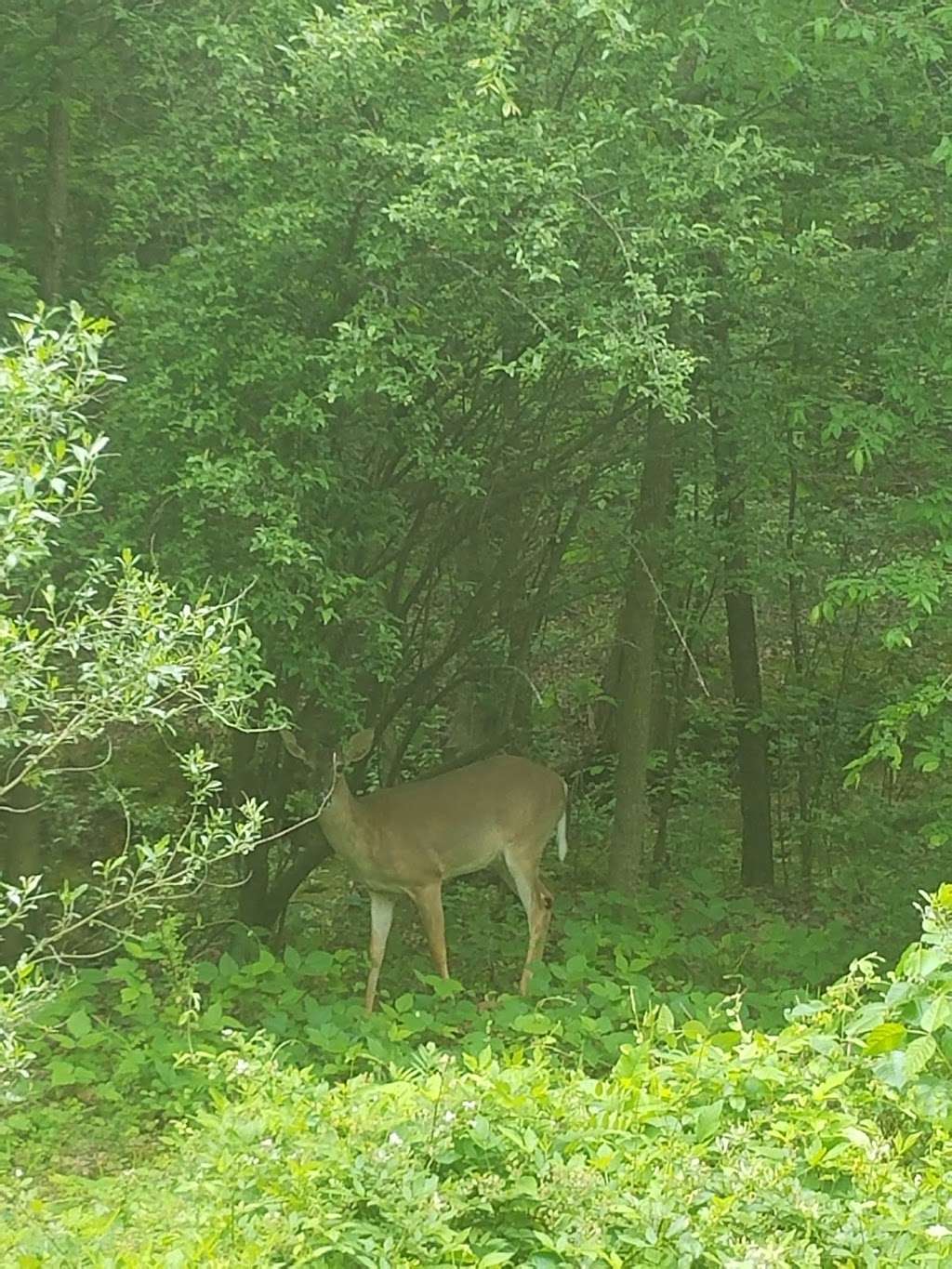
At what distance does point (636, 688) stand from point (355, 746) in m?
1.99

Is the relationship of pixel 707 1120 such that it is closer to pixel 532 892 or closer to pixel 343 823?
pixel 343 823

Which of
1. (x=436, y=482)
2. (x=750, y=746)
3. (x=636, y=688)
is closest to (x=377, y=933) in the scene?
(x=636, y=688)

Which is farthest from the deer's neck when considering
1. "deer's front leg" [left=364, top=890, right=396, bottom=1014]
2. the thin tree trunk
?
the thin tree trunk

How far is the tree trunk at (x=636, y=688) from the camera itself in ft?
26.1

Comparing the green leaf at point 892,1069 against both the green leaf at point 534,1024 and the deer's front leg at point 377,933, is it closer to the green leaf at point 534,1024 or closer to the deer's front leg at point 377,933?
the green leaf at point 534,1024

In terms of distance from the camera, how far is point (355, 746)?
7.28m

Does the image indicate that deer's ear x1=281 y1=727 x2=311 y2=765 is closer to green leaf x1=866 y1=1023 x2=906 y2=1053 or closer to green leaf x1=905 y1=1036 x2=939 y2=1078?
green leaf x1=866 y1=1023 x2=906 y2=1053

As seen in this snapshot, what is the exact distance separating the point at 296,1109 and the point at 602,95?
4045mm

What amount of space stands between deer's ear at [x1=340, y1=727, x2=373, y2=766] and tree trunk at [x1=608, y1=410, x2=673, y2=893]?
1757 mm

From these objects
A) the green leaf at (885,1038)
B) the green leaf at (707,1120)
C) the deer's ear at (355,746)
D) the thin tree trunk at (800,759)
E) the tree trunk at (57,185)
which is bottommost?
the thin tree trunk at (800,759)

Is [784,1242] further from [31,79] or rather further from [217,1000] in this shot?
[31,79]

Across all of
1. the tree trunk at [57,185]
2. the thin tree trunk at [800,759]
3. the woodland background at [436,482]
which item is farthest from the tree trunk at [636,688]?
the tree trunk at [57,185]

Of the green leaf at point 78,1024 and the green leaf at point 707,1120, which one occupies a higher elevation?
the green leaf at point 707,1120

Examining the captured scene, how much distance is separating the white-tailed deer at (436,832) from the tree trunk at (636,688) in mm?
660
